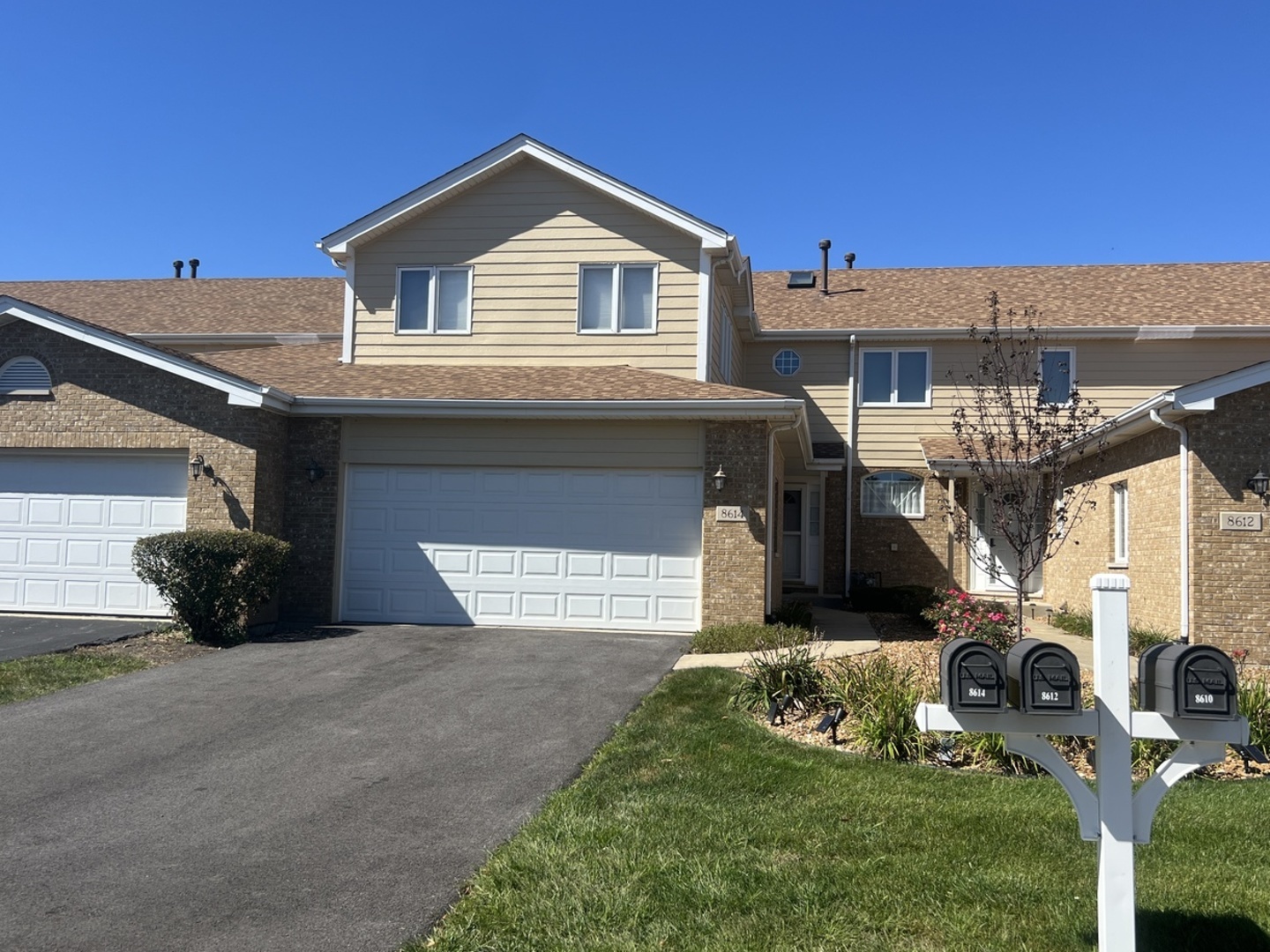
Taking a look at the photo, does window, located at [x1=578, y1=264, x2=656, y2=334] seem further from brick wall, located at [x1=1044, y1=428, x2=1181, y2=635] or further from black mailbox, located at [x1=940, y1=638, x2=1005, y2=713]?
black mailbox, located at [x1=940, y1=638, x2=1005, y2=713]

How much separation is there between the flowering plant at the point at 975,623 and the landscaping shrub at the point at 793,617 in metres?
2.86

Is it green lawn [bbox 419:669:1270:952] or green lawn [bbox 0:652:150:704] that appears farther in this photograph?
green lawn [bbox 0:652:150:704]

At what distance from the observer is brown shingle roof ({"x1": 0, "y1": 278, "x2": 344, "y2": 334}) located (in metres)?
21.5

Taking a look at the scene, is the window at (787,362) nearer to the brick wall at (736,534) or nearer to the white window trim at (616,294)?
the white window trim at (616,294)

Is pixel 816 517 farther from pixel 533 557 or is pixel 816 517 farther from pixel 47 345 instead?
pixel 47 345

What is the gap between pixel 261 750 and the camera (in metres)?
7.78

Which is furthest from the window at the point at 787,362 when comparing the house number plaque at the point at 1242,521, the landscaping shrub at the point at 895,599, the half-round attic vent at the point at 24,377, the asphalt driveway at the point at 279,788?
the half-round attic vent at the point at 24,377

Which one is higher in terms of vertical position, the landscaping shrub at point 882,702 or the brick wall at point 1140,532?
the brick wall at point 1140,532

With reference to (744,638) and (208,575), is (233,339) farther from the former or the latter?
(744,638)

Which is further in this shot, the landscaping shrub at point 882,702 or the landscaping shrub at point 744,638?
the landscaping shrub at point 744,638

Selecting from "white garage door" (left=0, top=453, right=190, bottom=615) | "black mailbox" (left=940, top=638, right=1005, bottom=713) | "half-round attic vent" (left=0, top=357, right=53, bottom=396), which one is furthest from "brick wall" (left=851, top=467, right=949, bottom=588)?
"black mailbox" (left=940, top=638, right=1005, bottom=713)

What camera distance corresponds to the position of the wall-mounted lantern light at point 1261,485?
12.7m

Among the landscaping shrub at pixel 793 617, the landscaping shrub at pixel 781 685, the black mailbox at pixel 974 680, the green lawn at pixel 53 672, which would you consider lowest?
the green lawn at pixel 53 672

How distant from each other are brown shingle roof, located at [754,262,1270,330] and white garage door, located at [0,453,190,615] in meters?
12.3
